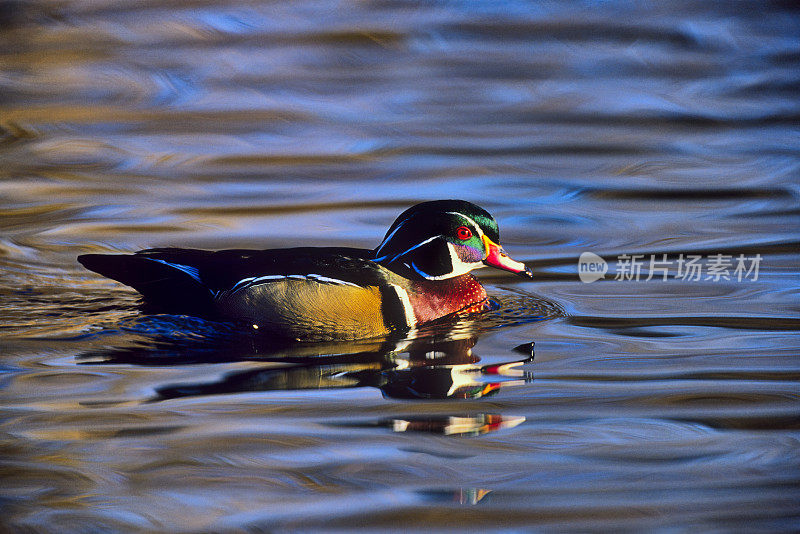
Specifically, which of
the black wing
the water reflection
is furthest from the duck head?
the water reflection

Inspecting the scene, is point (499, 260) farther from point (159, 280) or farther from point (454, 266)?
point (159, 280)

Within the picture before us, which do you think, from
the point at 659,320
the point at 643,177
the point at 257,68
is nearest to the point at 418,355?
the point at 659,320

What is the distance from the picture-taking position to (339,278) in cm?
559

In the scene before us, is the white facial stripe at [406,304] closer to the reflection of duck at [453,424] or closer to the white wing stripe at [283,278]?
the white wing stripe at [283,278]

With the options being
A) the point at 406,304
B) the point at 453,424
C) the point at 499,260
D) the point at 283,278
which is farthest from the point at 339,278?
the point at 453,424

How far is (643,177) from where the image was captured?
862 cm

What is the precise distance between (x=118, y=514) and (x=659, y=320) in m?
3.21

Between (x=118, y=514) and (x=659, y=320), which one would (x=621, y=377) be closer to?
(x=659, y=320)

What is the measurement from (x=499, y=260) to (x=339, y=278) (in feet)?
3.09

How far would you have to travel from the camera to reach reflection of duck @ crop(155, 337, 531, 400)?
4766mm

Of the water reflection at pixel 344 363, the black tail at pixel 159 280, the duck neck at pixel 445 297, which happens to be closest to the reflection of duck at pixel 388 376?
the water reflection at pixel 344 363

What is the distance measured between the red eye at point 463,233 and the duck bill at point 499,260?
0.29ft

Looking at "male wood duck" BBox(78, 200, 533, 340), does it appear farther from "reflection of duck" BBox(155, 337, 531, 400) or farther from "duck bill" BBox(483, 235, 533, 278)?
"reflection of duck" BBox(155, 337, 531, 400)

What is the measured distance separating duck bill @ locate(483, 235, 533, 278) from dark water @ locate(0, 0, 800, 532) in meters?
0.24
